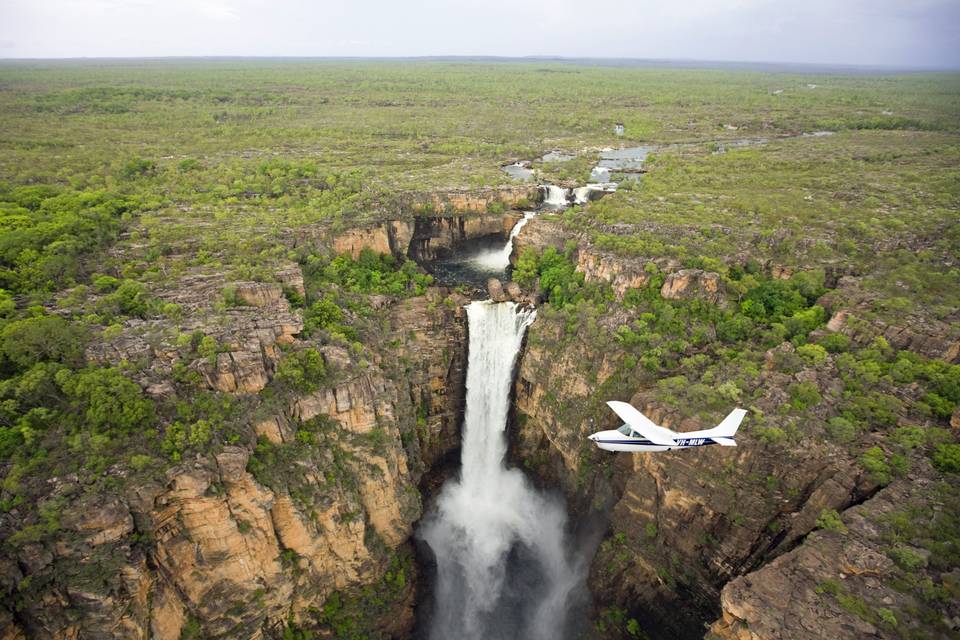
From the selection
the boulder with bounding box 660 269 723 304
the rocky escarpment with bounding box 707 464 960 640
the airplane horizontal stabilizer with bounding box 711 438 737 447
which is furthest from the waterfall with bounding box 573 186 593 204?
the rocky escarpment with bounding box 707 464 960 640

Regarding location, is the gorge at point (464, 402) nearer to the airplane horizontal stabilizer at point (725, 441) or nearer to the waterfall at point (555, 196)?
the waterfall at point (555, 196)

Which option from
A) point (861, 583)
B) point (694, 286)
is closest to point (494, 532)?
point (861, 583)

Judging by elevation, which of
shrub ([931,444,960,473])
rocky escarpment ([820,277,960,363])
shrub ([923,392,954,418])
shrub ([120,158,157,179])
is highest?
shrub ([120,158,157,179])

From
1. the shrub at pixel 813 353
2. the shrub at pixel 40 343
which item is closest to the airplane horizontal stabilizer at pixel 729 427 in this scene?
the shrub at pixel 813 353

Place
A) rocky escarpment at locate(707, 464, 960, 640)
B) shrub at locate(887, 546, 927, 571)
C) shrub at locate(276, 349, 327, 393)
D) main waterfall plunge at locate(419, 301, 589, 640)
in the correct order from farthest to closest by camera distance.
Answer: main waterfall plunge at locate(419, 301, 589, 640)
shrub at locate(276, 349, 327, 393)
shrub at locate(887, 546, 927, 571)
rocky escarpment at locate(707, 464, 960, 640)

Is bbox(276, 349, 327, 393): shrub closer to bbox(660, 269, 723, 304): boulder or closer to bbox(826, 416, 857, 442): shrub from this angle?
bbox(660, 269, 723, 304): boulder

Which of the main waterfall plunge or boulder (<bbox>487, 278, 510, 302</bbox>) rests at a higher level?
boulder (<bbox>487, 278, 510, 302</bbox>)

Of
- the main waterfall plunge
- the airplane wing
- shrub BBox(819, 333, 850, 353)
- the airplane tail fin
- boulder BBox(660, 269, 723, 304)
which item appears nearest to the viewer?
the airplane tail fin
